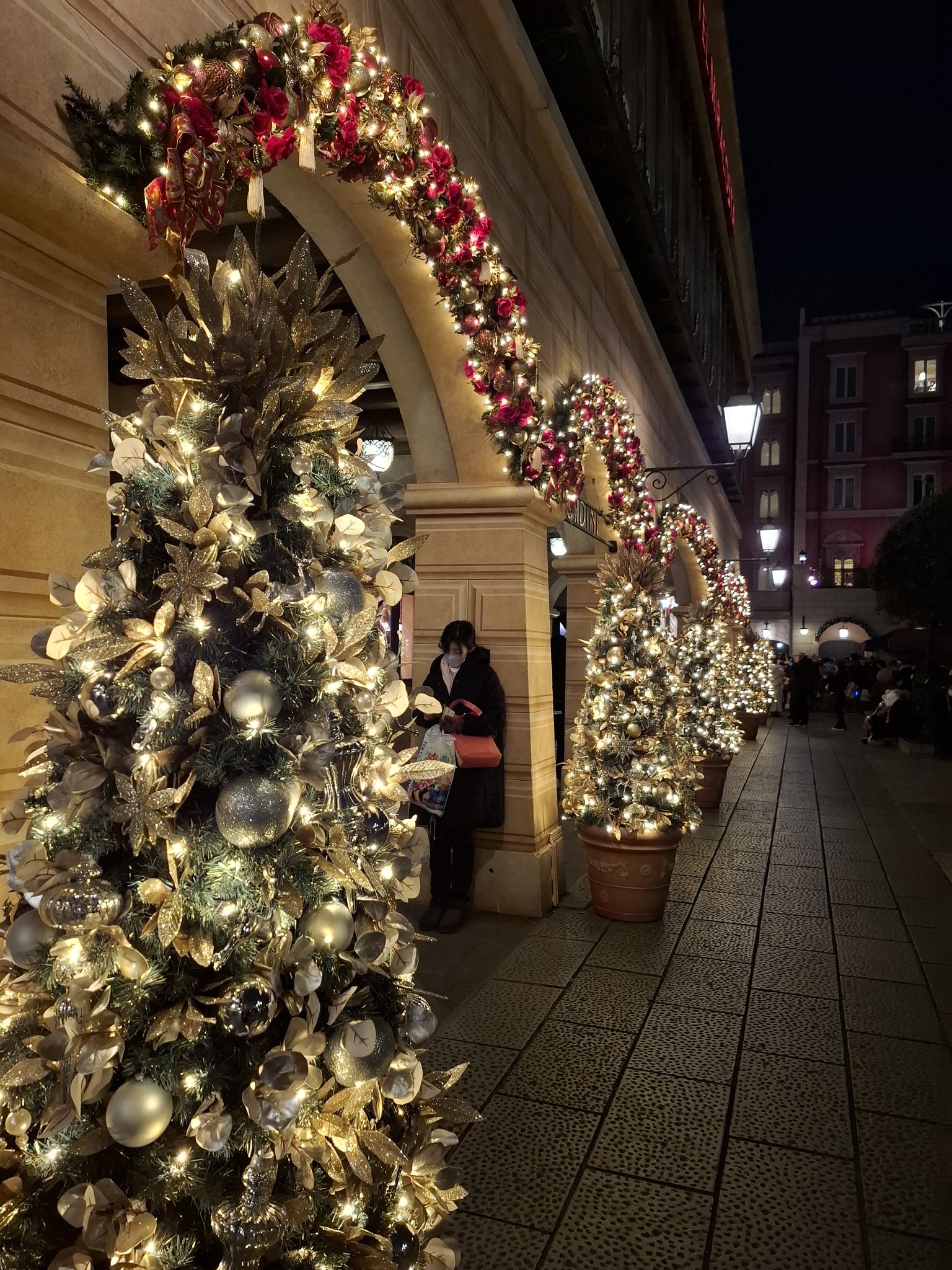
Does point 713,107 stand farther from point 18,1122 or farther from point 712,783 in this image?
point 18,1122

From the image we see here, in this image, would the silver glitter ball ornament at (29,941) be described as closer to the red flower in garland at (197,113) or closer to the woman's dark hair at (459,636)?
the red flower in garland at (197,113)

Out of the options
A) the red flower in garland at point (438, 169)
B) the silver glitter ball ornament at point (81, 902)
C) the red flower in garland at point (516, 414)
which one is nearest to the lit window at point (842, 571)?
the red flower in garland at point (516, 414)

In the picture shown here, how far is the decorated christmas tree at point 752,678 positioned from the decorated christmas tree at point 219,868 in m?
9.06

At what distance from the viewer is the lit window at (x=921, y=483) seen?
3475 cm

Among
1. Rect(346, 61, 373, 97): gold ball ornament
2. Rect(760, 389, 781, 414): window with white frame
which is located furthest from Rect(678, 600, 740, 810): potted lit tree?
Rect(760, 389, 781, 414): window with white frame

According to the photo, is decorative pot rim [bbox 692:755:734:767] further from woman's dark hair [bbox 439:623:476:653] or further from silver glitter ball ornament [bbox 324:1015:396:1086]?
silver glitter ball ornament [bbox 324:1015:396:1086]

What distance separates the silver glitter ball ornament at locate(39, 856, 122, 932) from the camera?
139 cm

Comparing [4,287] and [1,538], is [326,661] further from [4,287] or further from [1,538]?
[4,287]

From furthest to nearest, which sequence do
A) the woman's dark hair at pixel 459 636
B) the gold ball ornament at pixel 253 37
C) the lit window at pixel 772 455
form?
1. the lit window at pixel 772 455
2. the woman's dark hair at pixel 459 636
3. the gold ball ornament at pixel 253 37

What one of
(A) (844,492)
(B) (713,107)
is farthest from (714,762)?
(A) (844,492)

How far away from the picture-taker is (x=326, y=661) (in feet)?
5.31

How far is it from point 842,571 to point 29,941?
38.2 metres

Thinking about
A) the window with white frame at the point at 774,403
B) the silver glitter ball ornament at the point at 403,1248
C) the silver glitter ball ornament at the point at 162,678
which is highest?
the window with white frame at the point at 774,403

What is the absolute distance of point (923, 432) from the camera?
35094mm
